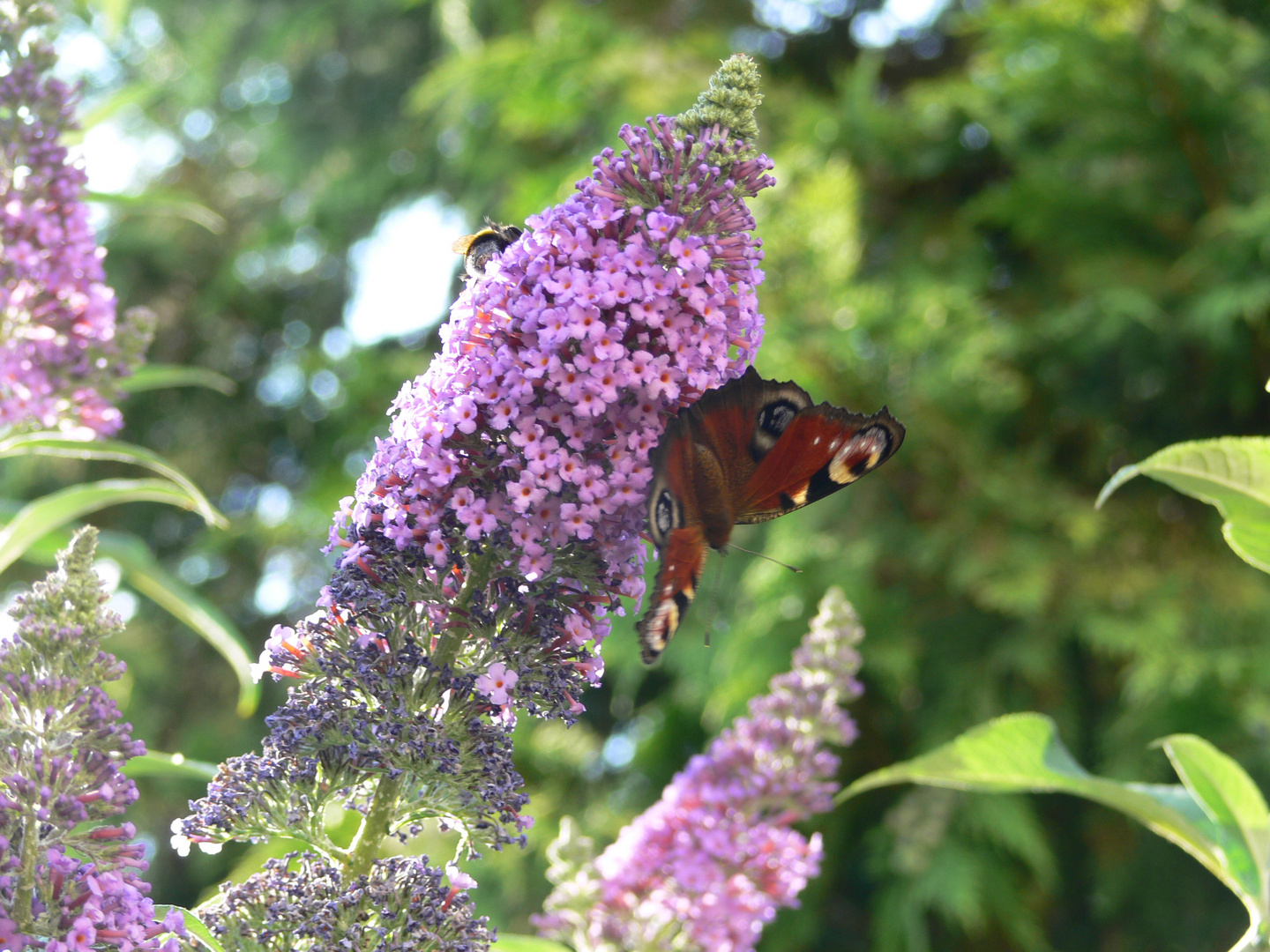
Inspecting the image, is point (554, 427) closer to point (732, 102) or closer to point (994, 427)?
point (732, 102)

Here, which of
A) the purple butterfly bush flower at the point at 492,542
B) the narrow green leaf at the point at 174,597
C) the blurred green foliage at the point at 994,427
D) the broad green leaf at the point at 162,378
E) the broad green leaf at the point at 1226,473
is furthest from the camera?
the blurred green foliage at the point at 994,427

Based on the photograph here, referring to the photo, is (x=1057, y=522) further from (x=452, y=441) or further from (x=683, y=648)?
(x=452, y=441)

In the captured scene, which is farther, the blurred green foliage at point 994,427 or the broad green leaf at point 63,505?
the blurred green foliage at point 994,427

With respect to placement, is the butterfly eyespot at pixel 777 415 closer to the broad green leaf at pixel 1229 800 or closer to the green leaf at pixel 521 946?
the broad green leaf at pixel 1229 800

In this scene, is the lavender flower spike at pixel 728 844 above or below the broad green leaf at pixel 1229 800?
above

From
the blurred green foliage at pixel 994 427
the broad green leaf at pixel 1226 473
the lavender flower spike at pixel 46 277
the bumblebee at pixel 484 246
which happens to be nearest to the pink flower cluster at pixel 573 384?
the bumblebee at pixel 484 246

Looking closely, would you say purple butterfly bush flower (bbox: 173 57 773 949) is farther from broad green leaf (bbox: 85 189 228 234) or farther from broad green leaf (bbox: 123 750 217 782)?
broad green leaf (bbox: 85 189 228 234)
